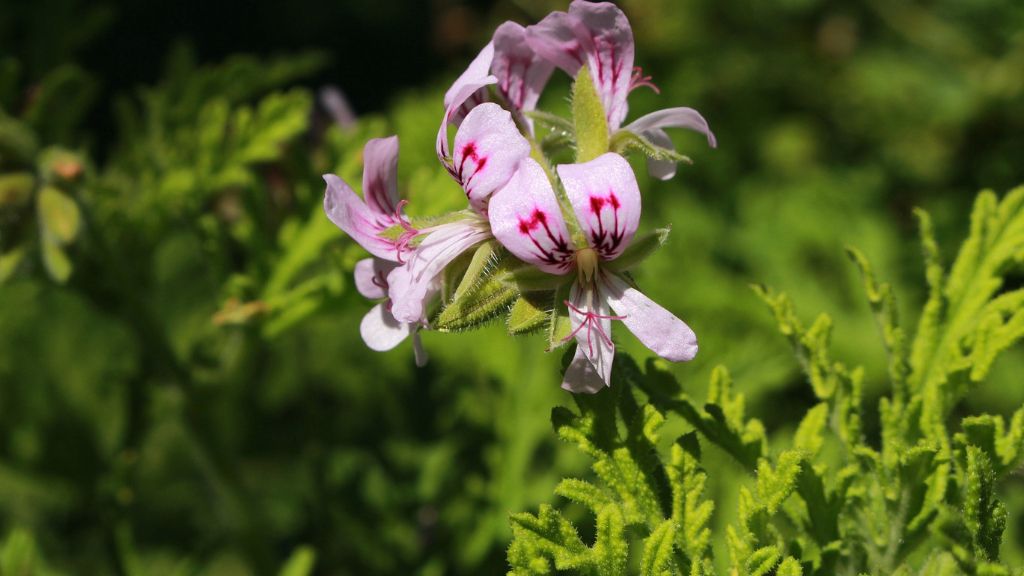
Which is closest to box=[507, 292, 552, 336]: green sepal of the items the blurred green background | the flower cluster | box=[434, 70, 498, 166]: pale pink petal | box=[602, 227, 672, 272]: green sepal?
the flower cluster

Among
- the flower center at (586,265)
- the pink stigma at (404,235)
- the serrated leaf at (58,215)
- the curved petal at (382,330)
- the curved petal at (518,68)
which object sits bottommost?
the curved petal at (382,330)

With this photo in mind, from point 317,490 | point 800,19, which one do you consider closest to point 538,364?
point 317,490

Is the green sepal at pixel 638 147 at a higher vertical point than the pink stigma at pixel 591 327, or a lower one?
higher

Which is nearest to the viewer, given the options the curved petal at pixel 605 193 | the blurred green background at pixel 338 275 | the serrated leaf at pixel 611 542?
the curved petal at pixel 605 193

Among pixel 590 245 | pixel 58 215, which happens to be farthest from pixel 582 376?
pixel 58 215

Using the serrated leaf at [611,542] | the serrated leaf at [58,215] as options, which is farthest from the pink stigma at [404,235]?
the serrated leaf at [58,215]

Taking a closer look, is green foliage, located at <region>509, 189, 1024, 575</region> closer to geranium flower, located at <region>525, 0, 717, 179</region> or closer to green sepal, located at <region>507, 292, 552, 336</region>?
green sepal, located at <region>507, 292, 552, 336</region>

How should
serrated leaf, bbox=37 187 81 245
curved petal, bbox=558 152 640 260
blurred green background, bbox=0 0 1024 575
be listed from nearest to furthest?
curved petal, bbox=558 152 640 260
serrated leaf, bbox=37 187 81 245
blurred green background, bbox=0 0 1024 575

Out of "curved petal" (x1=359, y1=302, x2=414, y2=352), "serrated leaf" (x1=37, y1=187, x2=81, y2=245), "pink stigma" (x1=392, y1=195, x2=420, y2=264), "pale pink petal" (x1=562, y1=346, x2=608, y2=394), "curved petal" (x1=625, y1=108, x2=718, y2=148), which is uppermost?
"curved petal" (x1=625, y1=108, x2=718, y2=148)

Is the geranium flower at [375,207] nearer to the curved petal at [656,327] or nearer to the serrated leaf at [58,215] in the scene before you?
the curved petal at [656,327]
